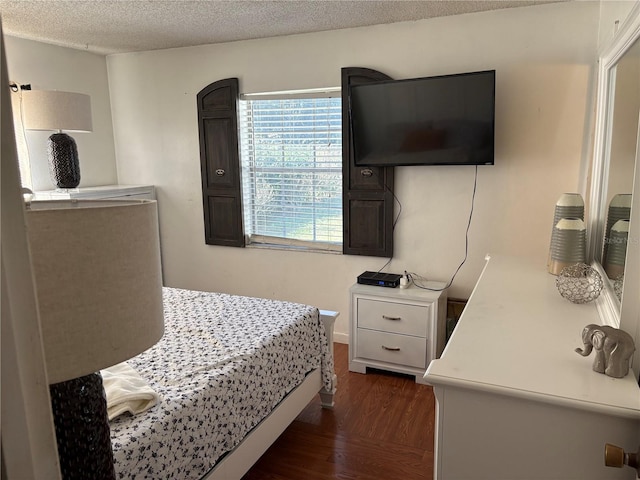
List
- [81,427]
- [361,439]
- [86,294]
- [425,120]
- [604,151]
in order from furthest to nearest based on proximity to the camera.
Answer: [425,120] < [361,439] < [604,151] < [81,427] < [86,294]

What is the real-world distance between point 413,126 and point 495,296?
1481 millimetres

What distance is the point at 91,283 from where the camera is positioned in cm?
67

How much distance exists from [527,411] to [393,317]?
1.90 metres

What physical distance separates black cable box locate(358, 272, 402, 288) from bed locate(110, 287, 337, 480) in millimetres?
671

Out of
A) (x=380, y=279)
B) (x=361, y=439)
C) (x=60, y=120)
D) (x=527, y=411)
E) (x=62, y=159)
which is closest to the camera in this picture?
Answer: (x=527, y=411)

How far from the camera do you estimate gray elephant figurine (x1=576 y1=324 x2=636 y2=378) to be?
1.13 metres

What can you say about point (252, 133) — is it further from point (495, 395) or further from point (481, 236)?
point (495, 395)

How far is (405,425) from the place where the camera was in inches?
100

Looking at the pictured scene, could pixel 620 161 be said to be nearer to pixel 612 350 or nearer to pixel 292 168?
pixel 612 350

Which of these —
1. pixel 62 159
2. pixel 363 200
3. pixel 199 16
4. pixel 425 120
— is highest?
pixel 199 16

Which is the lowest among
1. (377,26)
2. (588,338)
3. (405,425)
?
(405,425)

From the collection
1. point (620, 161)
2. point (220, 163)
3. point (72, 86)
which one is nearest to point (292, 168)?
point (220, 163)

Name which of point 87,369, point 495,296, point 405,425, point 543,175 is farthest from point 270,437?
point 543,175

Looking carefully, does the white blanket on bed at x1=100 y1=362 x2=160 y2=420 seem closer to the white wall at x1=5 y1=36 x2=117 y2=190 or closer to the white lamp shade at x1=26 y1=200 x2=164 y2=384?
the white lamp shade at x1=26 y1=200 x2=164 y2=384
